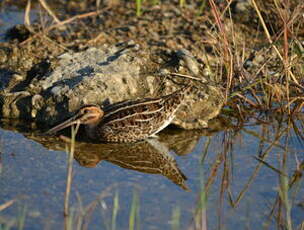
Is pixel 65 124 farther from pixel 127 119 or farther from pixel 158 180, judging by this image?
pixel 158 180

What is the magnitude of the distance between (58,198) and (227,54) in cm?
256

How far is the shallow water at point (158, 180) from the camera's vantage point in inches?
212

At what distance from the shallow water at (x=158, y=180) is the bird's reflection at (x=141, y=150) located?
10 mm

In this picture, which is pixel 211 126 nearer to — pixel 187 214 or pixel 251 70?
pixel 251 70

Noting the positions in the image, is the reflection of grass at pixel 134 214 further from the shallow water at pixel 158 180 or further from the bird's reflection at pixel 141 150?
the bird's reflection at pixel 141 150

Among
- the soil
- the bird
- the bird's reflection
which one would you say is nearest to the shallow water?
the bird's reflection

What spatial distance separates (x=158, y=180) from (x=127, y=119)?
102cm

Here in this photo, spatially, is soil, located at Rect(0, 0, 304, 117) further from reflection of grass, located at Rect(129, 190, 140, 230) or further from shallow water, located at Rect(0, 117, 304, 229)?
reflection of grass, located at Rect(129, 190, 140, 230)

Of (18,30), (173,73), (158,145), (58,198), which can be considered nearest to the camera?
(58,198)

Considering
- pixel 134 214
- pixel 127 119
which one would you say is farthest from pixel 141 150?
pixel 134 214

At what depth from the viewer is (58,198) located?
568cm

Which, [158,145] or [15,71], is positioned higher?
[15,71]

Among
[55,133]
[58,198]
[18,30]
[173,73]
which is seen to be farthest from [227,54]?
[18,30]

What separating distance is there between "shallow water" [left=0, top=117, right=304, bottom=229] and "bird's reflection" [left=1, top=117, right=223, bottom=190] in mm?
10
